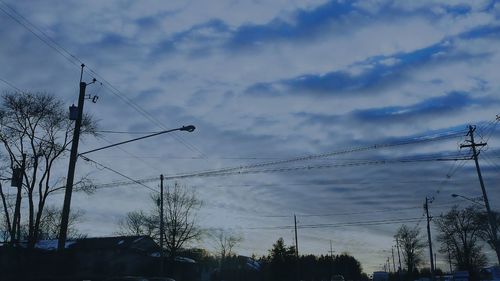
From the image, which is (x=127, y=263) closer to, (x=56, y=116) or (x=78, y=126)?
(x=56, y=116)

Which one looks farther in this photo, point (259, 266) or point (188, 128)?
point (259, 266)

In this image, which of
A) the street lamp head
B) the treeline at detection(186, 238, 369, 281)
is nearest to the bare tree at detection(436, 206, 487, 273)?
the treeline at detection(186, 238, 369, 281)

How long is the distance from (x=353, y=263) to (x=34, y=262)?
453 ft

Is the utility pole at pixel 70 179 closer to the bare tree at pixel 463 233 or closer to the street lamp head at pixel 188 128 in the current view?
the street lamp head at pixel 188 128

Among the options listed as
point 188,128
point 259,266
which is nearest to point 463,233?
point 259,266

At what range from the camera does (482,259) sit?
118 m

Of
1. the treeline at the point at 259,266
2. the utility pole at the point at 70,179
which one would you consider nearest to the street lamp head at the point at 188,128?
the utility pole at the point at 70,179

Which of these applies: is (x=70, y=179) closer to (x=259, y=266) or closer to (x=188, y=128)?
(x=188, y=128)

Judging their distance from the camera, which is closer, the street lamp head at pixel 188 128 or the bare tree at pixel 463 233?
the street lamp head at pixel 188 128

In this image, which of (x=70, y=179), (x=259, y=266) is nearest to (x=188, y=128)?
(x=70, y=179)

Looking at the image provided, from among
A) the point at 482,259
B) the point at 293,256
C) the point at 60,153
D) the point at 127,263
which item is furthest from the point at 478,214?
the point at 60,153

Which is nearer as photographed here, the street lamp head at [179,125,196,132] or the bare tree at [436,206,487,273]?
the street lamp head at [179,125,196,132]

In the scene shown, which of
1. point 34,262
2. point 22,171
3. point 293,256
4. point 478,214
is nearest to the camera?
point 34,262

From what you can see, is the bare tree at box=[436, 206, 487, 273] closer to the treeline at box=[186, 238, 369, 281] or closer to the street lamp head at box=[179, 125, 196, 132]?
the treeline at box=[186, 238, 369, 281]
